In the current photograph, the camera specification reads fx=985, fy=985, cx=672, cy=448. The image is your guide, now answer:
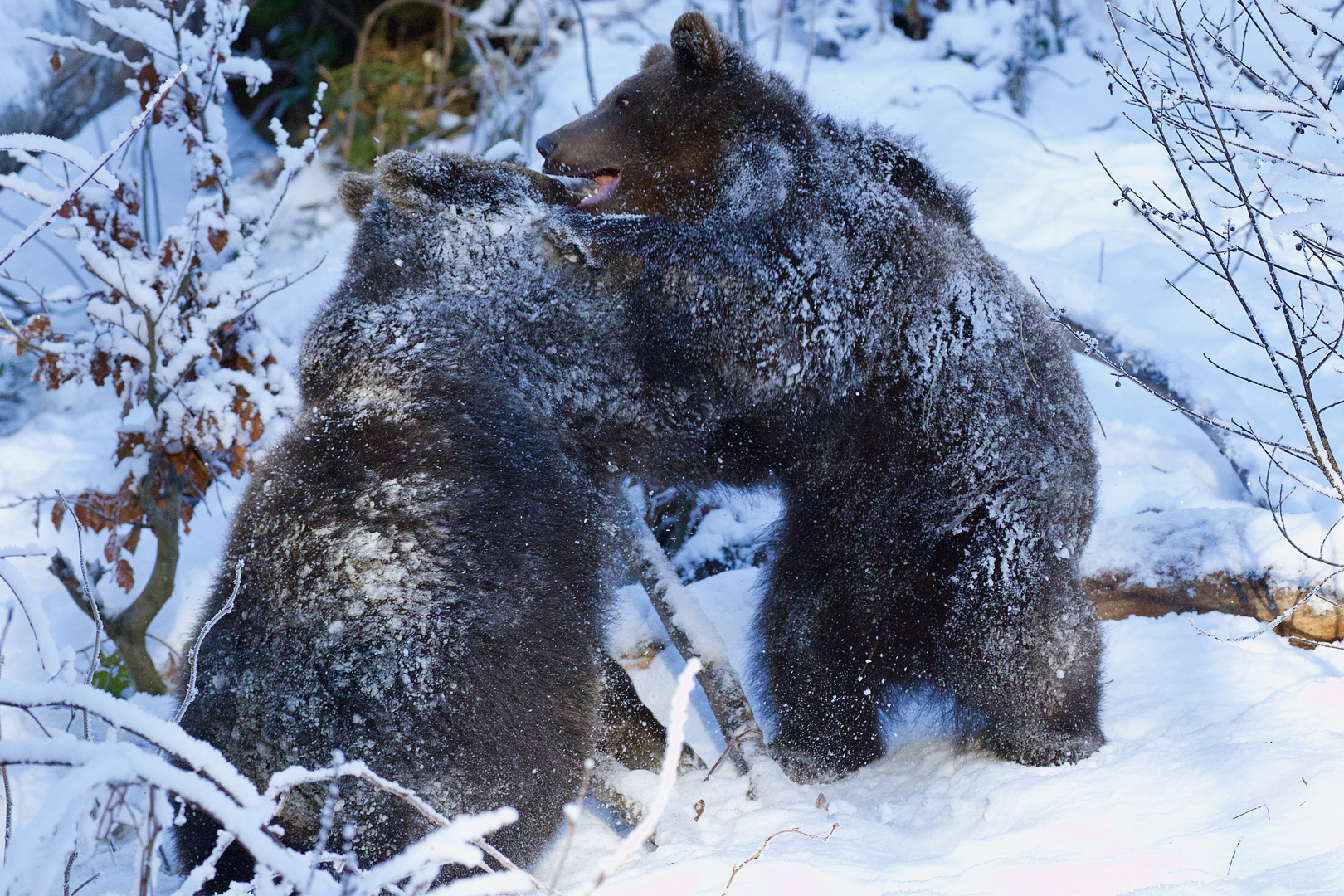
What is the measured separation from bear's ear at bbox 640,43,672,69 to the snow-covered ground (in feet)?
2.17

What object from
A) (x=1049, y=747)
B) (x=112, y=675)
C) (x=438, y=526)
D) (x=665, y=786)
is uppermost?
(x=665, y=786)

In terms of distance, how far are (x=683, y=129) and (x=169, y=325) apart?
2179mm

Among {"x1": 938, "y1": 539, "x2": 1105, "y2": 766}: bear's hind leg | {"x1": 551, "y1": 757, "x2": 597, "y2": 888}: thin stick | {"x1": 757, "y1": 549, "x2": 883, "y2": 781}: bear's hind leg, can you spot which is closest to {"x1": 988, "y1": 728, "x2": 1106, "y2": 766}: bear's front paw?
{"x1": 938, "y1": 539, "x2": 1105, "y2": 766}: bear's hind leg

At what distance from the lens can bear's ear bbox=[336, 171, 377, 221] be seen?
296 cm

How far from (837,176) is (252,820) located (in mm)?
2269

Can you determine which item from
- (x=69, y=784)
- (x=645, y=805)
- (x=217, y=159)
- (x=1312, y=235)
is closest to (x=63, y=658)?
(x=69, y=784)

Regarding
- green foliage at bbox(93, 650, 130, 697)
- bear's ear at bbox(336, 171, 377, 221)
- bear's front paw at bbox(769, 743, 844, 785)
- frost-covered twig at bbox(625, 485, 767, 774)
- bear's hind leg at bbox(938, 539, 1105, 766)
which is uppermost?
bear's ear at bbox(336, 171, 377, 221)

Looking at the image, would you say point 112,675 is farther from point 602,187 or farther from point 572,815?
point 572,815

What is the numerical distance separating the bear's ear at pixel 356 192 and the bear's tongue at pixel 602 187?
0.64 m

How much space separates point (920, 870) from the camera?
248 centimetres

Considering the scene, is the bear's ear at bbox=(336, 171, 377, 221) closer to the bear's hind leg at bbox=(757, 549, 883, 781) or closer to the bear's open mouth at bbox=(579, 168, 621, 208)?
the bear's open mouth at bbox=(579, 168, 621, 208)

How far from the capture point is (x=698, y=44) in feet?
9.97

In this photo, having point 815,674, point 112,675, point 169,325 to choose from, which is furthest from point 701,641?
point 112,675

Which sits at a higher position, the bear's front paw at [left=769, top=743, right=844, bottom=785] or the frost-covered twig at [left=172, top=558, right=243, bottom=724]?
the frost-covered twig at [left=172, top=558, right=243, bottom=724]
